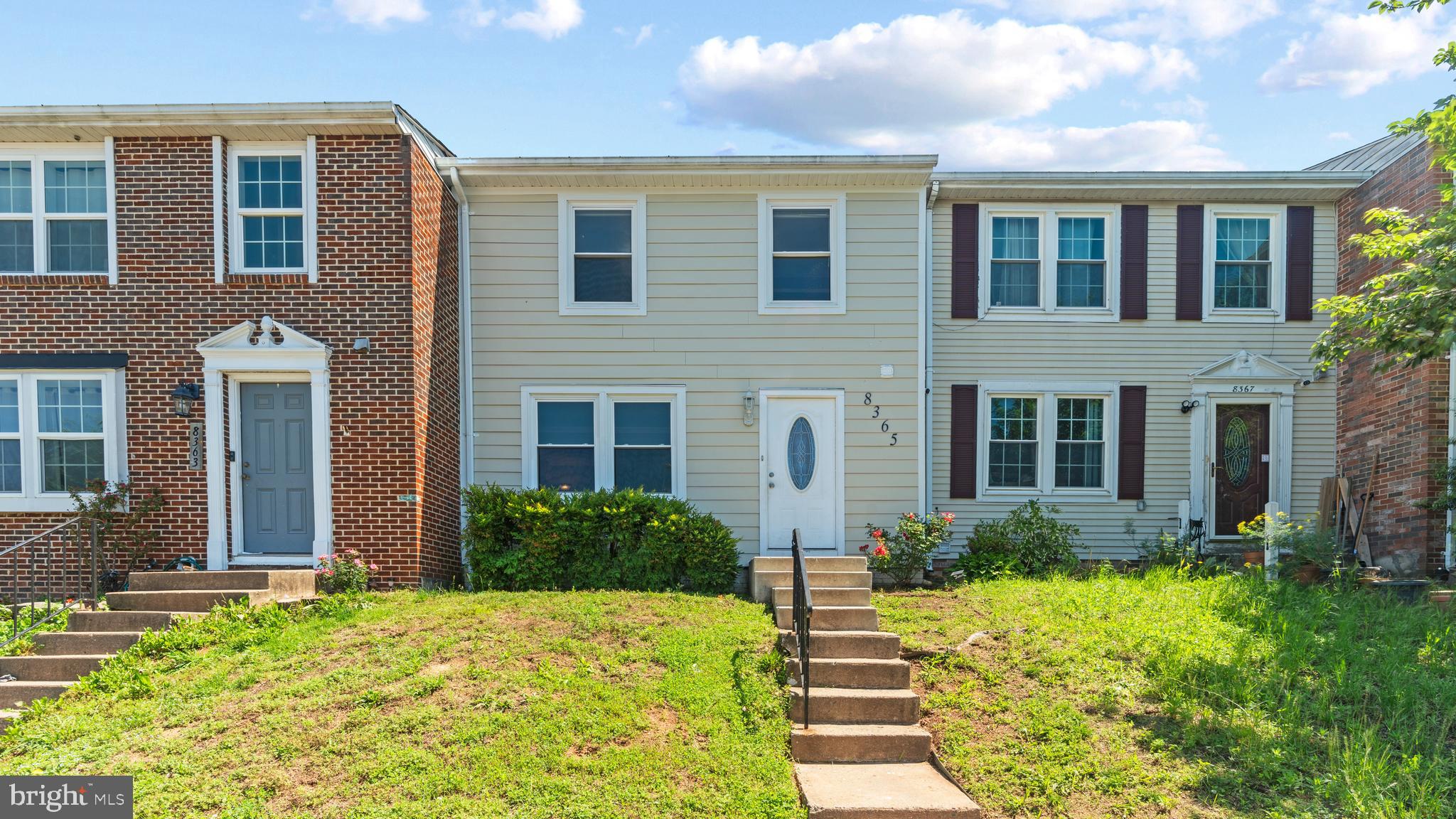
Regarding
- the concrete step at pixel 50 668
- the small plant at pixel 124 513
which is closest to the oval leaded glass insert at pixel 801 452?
the small plant at pixel 124 513

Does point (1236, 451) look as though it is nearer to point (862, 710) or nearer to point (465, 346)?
point (862, 710)

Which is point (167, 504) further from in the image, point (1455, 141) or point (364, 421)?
point (1455, 141)

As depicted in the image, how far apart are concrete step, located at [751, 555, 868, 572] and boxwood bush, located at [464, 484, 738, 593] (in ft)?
1.68

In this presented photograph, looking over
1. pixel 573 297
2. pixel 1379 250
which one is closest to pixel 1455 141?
pixel 1379 250

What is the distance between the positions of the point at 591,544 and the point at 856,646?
11.8 feet

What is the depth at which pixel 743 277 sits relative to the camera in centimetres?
1102

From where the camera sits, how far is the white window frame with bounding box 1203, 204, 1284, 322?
38.2 ft

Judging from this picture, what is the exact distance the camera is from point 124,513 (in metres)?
9.41

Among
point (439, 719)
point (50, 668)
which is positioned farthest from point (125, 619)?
point (439, 719)

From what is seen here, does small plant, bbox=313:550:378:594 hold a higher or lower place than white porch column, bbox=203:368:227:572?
lower

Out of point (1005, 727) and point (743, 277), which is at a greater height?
point (743, 277)

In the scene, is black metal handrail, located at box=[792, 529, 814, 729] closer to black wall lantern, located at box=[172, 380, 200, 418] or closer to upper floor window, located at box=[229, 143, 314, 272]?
upper floor window, located at box=[229, 143, 314, 272]

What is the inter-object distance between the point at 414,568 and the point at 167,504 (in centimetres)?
270

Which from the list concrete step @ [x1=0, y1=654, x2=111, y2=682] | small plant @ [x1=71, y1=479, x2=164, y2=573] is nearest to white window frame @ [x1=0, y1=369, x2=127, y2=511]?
small plant @ [x1=71, y1=479, x2=164, y2=573]
